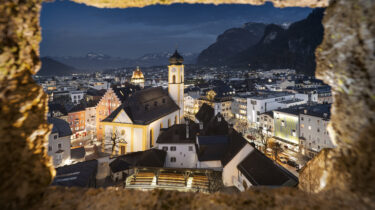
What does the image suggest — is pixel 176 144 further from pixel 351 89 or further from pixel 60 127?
pixel 351 89

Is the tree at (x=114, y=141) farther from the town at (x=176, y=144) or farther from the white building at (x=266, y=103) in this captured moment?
the white building at (x=266, y=103)

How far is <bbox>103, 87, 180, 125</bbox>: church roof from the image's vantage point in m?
29.3

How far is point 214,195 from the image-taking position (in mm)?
2736

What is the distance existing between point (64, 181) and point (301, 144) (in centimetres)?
3455

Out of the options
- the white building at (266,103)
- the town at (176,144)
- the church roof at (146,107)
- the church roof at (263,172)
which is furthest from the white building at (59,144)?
the white building at (266,103)

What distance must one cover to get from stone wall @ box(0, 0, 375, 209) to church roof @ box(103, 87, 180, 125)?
26.2 meters

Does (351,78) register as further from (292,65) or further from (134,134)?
(292,65)

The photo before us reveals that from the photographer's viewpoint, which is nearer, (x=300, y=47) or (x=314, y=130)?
(x=314, y=130)

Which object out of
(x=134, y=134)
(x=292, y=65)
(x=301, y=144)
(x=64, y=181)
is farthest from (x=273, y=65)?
(x=64, y=181)

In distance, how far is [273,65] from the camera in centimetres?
18812

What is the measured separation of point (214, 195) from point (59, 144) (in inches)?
1074

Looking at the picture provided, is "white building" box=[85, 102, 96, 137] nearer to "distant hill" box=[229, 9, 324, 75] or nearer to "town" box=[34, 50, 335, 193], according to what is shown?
"town" box=[34, 50, 335, 193]

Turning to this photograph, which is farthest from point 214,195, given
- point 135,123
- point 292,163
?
point 292,163

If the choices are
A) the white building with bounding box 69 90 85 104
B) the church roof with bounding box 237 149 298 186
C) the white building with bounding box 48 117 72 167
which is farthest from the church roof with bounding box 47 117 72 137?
the white building with bounding box 69 90 85 104
